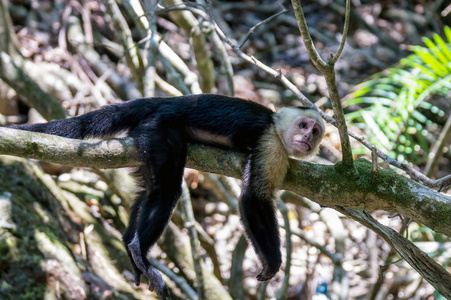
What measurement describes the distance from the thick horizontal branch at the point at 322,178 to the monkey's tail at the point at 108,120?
A: 49 cm

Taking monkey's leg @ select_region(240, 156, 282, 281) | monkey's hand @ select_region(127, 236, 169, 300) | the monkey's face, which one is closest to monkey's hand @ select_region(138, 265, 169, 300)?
monkey's hand @ select_region(127, 236, 169, 300)

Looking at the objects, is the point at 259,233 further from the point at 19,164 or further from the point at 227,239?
the point at 227,239

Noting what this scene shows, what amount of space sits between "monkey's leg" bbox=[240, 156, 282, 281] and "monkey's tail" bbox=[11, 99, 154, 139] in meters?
0.85

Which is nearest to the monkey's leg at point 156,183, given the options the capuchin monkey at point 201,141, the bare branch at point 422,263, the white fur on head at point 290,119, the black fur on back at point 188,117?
the capuchin monkey at point 201,141

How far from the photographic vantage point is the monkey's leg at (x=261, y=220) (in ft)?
10.6

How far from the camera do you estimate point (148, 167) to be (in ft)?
10.5

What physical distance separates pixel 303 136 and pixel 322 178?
621 mm

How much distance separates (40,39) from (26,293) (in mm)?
4015

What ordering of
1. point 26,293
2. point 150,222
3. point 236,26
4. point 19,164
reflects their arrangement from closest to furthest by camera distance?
point 150,222 → point 26,293 → point 19,164 → point 236,26

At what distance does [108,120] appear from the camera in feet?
11.1

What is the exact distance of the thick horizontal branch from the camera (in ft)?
8.12

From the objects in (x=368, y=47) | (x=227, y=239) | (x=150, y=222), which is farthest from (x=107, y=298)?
(x=368, y=47)

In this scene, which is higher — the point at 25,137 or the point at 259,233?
the point at 25,137

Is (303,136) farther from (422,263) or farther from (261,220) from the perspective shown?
(422,263)
